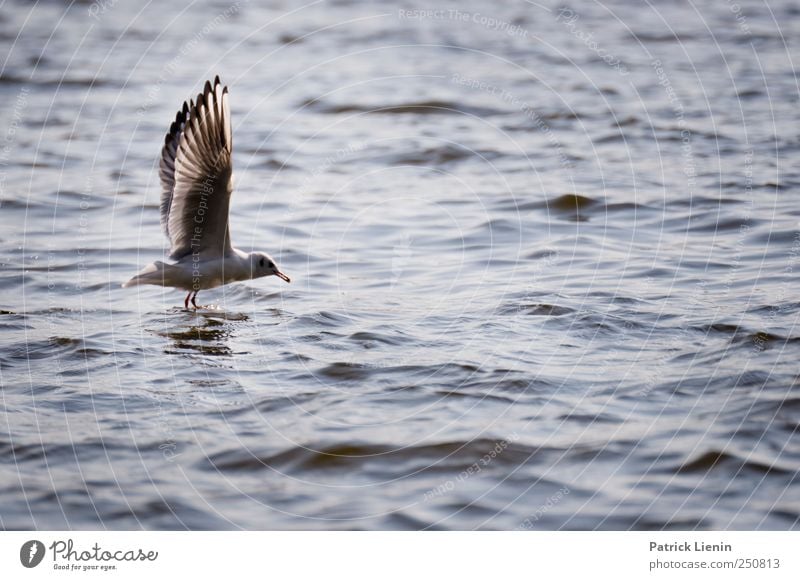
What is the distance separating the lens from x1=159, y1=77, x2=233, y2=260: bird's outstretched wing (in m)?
8.78

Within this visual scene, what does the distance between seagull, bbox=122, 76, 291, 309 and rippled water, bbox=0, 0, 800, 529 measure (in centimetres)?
47

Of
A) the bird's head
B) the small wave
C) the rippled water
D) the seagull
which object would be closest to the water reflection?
the rippled water

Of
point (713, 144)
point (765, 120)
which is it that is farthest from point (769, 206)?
point (765, 120)

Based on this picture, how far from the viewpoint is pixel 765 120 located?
15391 mm

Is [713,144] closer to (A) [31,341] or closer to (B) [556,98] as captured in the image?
(B) [556,98]

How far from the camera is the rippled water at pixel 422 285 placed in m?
7.07

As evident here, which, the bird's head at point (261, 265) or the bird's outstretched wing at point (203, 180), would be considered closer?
the bird's outstretched wing at point (203, 180)

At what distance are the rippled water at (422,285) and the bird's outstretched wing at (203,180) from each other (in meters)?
0.77

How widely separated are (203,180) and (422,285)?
254 cm

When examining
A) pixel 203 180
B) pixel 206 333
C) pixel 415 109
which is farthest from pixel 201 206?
pixel 415 109
